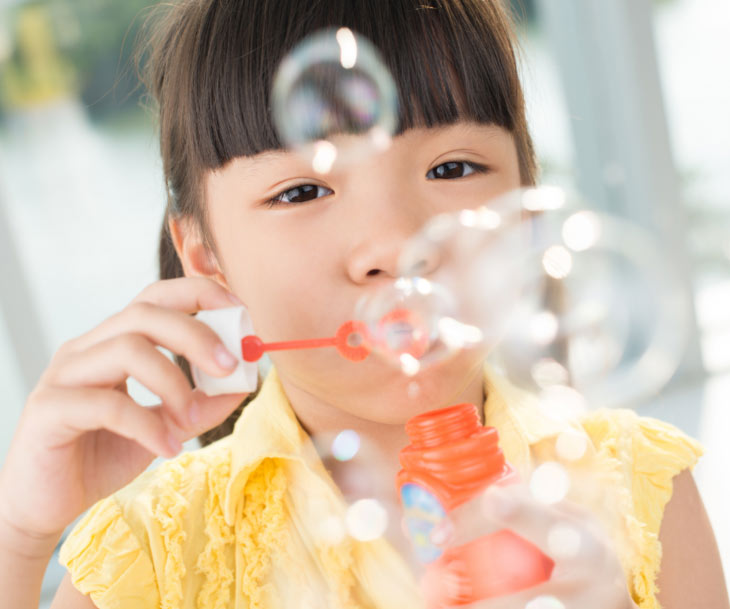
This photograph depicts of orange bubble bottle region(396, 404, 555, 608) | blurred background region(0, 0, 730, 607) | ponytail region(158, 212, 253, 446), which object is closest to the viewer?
orange bubble bottle region(396, 404, 555, 608)

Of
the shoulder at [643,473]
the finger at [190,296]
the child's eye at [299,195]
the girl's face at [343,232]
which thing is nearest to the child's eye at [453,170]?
the girl's face at [343,232]

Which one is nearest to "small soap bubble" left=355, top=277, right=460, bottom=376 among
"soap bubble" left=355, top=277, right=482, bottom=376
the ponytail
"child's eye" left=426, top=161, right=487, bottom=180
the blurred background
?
"soap bubble" left=355, top=277, right=482, bottom=376

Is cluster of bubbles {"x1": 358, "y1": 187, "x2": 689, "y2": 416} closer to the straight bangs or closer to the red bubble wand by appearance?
the red bubble wand

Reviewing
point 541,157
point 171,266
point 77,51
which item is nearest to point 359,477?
point 171,266

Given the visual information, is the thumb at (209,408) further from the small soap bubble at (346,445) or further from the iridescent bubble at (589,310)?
the iridescent bubble at (589,310)

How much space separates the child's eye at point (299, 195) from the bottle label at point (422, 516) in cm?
30

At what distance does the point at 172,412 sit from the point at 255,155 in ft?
0.83

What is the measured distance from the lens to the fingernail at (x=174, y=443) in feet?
2.08

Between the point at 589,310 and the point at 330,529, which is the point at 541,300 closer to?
the point at 589,310

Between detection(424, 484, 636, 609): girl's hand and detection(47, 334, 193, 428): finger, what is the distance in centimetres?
23

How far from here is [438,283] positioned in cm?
75

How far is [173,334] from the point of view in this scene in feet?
1.96

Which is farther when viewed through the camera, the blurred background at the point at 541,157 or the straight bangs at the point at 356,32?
the blurred background at the point at 541,157

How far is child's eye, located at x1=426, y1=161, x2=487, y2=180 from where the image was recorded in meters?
0.75
